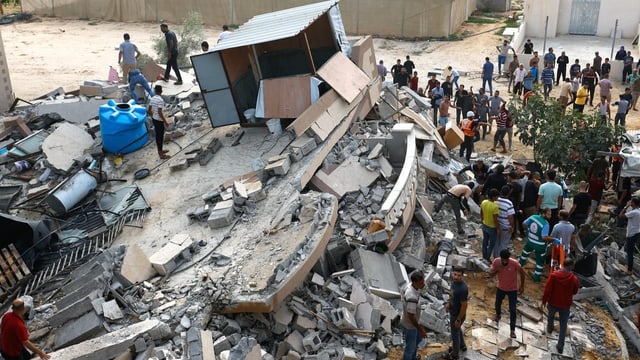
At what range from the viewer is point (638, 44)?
74.6 ft

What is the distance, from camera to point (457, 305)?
739 cm

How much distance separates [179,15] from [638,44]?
1833 centimetres

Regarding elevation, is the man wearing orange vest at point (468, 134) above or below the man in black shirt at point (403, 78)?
below

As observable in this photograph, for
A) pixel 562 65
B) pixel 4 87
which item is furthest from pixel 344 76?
pixel 562 65

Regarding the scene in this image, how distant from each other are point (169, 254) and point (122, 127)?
155 inches

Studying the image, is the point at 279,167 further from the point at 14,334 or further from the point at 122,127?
the point at 14,334

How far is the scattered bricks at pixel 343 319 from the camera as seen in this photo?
7.84 m

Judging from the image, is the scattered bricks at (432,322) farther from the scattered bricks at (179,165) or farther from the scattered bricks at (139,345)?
the scattered bricks at (179,165)

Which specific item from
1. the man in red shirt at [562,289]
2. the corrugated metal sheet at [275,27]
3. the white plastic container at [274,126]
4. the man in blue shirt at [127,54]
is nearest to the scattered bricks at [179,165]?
the white plastic container at [274,126]

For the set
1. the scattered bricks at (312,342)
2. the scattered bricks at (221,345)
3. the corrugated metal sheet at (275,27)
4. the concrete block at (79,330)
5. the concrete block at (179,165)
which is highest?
the corrugated metal sheet at (275,27)

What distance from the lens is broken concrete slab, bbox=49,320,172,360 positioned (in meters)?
6.60

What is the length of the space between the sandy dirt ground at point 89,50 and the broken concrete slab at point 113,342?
1315cm

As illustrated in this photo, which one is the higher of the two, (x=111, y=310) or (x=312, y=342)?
(x=111, y=310)

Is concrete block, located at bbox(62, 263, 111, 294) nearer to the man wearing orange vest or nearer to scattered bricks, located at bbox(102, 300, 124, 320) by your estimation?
scattered bricks, located at bbox(102, 300, 124, 320)
